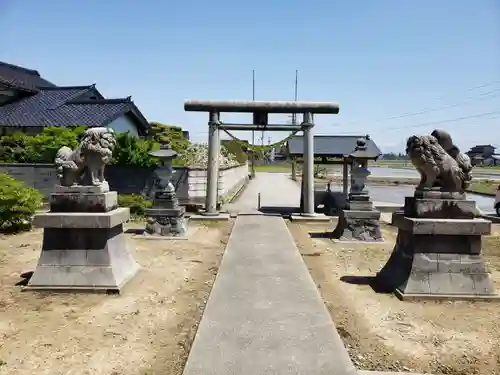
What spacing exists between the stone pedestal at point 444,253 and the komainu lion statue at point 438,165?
0.63ft

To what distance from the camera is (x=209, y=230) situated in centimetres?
1259

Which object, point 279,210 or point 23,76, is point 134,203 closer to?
point 279,210

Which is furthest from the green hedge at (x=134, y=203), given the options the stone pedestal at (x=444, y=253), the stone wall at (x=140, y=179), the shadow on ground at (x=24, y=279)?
the stone pedestal at (x=444, y=253)

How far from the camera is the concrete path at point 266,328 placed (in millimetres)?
3761

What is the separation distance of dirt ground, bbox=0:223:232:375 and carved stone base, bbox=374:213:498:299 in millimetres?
3476

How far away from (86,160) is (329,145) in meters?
14.0

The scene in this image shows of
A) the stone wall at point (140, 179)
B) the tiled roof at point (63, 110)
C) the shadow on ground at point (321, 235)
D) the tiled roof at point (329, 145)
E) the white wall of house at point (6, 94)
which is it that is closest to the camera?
the shadow on ground at point (321, 235)

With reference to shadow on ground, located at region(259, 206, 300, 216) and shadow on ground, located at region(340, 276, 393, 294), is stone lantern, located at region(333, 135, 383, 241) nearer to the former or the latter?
shadow on ground, located at region(340, 276, 393, 294)

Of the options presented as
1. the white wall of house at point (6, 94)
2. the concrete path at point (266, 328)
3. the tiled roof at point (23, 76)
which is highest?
the tiled roof at point (23, 76)

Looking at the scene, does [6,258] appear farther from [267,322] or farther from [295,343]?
[295,343]

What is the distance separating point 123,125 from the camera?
26750 mm

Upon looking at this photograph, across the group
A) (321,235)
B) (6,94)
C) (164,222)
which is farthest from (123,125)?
(321,235)

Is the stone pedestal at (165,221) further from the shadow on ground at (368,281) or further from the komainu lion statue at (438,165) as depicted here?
the komainu lion statue at (438,165)

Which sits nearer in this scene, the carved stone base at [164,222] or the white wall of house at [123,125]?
the carved stone base at [164,222]
